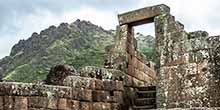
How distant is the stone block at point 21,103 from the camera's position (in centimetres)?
948

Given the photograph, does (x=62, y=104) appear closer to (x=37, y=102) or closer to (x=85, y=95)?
(x=37, y=102)

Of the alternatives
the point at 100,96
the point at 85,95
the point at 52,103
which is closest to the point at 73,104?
the point at 85,95

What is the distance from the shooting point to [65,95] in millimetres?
10844

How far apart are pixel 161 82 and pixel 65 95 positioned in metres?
3.19

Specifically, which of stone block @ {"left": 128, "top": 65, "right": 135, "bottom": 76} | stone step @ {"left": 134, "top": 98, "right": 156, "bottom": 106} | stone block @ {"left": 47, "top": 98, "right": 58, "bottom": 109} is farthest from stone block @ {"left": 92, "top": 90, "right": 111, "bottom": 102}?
stone block @ {"left": 128, "top": 65, "right": 135, "bottom": 76}

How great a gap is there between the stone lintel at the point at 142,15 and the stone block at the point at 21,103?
6005 mm

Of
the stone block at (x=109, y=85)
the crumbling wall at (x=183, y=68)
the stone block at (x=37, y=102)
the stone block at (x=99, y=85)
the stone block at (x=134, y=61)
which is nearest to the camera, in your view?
the stone block at (x=37, y=102)

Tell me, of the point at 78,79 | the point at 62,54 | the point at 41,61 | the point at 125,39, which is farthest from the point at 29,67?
the point at 78,79

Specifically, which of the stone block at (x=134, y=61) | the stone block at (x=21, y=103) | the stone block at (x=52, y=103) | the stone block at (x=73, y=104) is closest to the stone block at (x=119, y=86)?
the stone block at (x=134, y=61)

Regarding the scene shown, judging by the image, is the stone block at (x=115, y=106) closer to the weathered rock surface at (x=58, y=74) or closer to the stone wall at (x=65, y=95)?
the stone wall at (x=65, y=95)

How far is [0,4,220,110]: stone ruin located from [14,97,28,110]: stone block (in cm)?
19

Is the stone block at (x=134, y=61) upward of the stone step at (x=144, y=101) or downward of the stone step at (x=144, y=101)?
upward

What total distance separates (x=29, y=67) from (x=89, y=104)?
21.0 metres

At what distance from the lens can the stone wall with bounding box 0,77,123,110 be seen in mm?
9492
